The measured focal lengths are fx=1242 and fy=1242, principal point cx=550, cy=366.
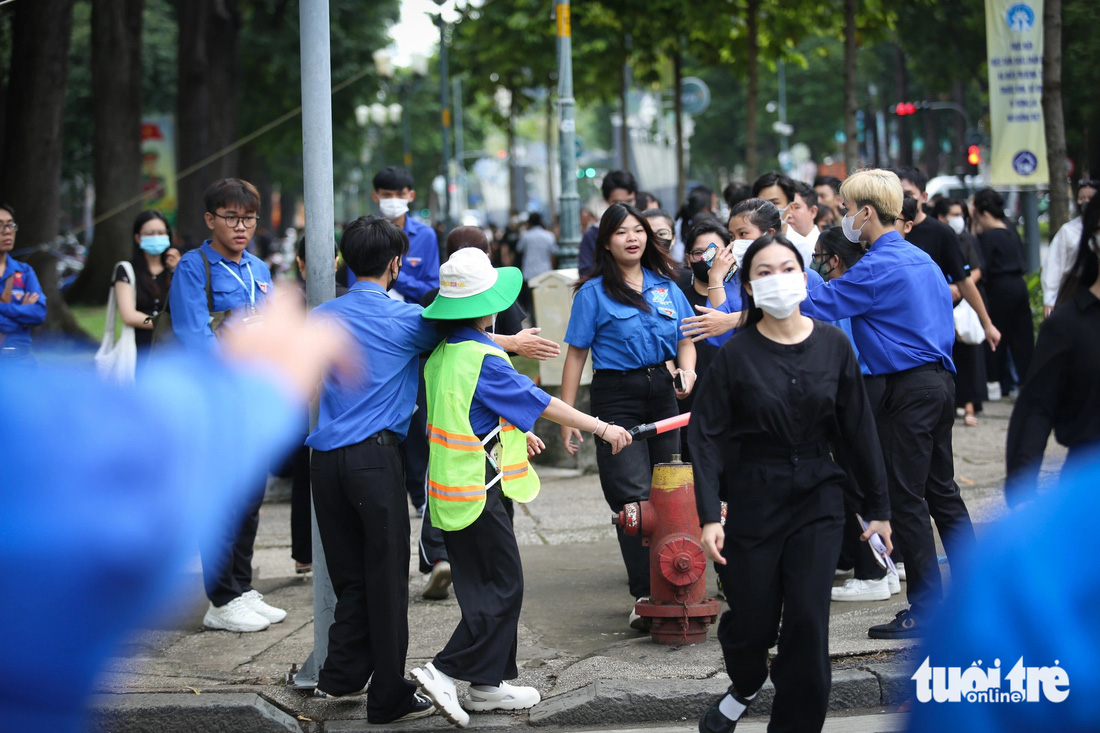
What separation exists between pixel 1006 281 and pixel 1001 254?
0.87ft

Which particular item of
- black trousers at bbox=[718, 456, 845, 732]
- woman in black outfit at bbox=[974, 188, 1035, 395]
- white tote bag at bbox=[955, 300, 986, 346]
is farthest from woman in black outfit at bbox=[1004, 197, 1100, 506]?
woman in black outfit at bbox=[974, 188, 1035, 395]

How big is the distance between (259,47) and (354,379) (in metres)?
28.5

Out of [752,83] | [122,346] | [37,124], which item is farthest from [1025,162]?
[37,124]

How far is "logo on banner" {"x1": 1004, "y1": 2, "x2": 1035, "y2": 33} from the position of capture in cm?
1380

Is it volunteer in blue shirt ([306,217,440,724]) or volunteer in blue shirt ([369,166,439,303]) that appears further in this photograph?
volunteer in blue shirt ([369,166,439,303])

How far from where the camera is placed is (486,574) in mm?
4988

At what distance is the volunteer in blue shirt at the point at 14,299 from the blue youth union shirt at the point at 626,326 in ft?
11.9

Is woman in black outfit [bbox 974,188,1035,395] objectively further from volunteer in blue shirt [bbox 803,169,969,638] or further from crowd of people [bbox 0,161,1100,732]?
volunteer in blue shirt [bbox 803,169,969,638]

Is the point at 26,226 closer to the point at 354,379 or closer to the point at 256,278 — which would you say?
the point at 256,278

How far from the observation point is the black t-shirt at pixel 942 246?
751 centimetres

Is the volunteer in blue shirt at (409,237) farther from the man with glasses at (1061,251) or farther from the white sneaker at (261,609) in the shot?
the man with glasses at (1061,251)

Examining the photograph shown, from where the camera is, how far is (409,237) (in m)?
7.80

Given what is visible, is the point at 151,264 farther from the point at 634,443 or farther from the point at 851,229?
the point at 851,229

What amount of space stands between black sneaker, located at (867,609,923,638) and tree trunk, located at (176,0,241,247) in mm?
19496
